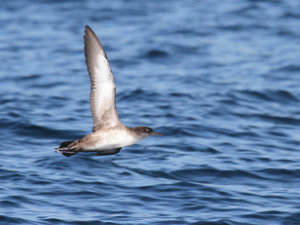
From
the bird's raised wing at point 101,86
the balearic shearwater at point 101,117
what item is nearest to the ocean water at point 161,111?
the balearic shearwater at point 101,117

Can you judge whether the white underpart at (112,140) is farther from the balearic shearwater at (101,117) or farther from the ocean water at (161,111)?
the ocean water at (161,111)

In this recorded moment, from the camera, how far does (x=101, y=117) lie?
8344mm

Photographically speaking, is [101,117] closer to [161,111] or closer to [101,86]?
[101,86]

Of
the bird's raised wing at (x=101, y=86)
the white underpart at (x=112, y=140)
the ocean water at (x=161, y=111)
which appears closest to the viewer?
the white underpart at (x=112, y=140)

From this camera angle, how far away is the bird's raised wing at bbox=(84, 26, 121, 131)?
8203 millimetres

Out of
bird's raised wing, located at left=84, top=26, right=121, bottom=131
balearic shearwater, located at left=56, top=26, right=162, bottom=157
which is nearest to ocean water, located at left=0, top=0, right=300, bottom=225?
balearic shearwater, located at left=56, top=26, right=162, bottom=157

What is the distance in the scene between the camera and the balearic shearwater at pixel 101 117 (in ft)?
26.2

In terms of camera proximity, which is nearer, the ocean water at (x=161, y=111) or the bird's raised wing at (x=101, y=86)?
the bird's raised wing at (x=101, y=86)

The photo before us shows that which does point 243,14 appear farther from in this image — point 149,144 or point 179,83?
point 149,144

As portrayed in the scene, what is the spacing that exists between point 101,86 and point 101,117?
0.40m

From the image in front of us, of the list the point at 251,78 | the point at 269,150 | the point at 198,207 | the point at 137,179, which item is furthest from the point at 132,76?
Result: the point at 198,207

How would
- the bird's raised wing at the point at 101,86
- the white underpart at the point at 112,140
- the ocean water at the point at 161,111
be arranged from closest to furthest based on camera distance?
1. the white underpart at the point at 112,140
2. the bird's raised wing at the point at 101,86
3. the ocean water at the point at 161,111

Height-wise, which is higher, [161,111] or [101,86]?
[101,86]

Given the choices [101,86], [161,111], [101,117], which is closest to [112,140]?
[101,117]
